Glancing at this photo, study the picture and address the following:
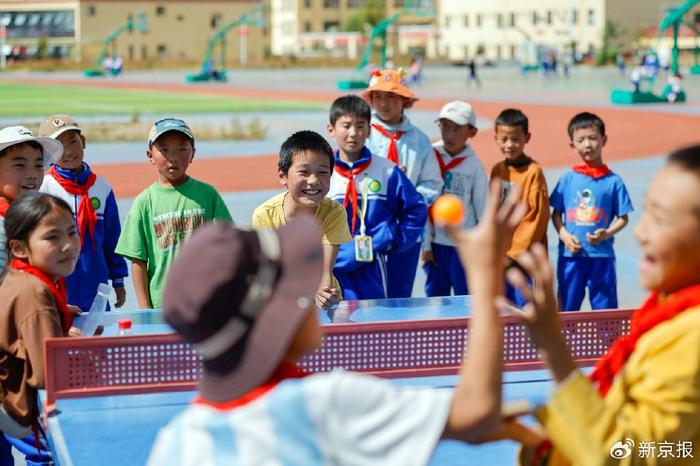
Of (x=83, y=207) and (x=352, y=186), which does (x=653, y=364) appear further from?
(x=83, y=207)

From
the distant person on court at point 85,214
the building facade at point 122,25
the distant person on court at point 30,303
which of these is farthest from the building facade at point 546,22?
the distant person on court at point 30,303

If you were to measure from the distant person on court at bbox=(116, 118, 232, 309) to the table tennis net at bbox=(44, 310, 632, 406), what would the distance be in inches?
83.9

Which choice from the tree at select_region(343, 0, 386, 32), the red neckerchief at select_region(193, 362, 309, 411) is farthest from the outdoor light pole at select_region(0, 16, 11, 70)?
the red neckerchief at select_region(193, 362, 309, 411)

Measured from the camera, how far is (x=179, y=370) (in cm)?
454

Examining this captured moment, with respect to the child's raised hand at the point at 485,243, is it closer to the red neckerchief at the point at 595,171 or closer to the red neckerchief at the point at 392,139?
the red neckerchief at the point at 392,139

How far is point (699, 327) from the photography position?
2.57 metres

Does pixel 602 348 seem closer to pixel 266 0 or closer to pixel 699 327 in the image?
pixel 699 327

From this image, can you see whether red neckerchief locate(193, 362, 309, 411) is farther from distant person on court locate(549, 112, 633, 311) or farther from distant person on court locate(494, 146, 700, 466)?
distant person on court locate(549, 112, 633, 311)

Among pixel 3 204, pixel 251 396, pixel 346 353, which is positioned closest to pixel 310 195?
pixel 3 204

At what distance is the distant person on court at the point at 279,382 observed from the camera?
232cm

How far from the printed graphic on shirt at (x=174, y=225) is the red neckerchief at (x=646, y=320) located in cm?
405

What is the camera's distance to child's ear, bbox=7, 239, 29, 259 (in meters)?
4.50

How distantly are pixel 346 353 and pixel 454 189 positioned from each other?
4186mm

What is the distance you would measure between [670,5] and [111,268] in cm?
12530
